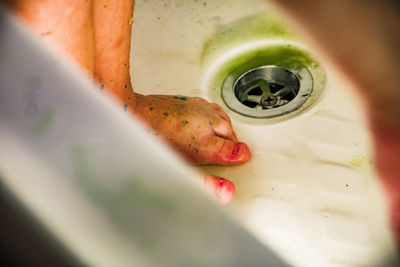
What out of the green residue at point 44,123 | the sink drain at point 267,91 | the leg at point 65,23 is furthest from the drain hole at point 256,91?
the green residue at point 44,123

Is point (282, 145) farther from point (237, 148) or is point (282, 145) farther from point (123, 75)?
point (123, 75)

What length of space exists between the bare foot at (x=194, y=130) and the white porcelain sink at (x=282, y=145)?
3 centimetres

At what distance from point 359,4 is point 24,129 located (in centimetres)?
58

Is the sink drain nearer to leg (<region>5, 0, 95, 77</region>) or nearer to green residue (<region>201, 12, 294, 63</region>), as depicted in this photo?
green residue (<region>201, 12, 294, 63</region>)

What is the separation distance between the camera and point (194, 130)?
0.94m

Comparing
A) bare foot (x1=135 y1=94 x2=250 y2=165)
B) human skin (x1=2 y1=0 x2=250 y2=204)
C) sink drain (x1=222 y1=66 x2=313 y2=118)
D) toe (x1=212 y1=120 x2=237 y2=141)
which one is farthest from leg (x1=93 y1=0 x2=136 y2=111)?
sink drain (x1=222 y1=66 x2=313 y2=118)

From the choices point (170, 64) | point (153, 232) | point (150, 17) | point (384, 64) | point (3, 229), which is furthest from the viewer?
point (150, 17)

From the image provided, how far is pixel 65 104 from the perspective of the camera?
22.7 inches

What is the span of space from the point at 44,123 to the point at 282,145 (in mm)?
516

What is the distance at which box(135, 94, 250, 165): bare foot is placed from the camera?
0.90 m

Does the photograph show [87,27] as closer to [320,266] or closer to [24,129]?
[24,129]

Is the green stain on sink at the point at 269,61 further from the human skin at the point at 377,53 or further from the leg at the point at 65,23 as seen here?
the leg at the point at 65,23

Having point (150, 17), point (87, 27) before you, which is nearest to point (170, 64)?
point (150, 17)

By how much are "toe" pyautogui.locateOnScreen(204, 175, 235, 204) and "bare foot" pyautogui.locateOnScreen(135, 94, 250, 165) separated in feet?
0.29
